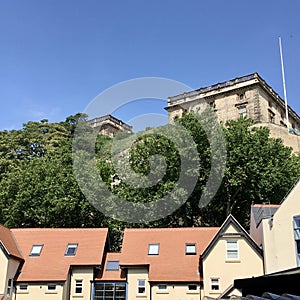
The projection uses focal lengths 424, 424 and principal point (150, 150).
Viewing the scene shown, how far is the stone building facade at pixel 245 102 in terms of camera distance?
165 feet

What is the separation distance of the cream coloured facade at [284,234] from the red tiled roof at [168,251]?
525cm

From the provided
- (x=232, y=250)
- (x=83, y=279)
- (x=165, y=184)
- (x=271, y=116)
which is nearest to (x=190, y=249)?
(x=232, y=250)

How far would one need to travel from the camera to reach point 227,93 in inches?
2160

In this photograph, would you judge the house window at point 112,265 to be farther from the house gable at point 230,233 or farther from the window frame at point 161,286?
the house gable at point 230,233

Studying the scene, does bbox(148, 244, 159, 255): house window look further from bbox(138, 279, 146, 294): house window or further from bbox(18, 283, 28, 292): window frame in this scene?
bbox(18, 283, 28, 292): window frame

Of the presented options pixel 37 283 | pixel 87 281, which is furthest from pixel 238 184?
pixel 37 283

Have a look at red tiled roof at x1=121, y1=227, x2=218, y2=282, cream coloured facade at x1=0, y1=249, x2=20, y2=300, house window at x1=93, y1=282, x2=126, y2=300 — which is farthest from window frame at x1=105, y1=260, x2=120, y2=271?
cream coloured facade at x1=0, y1=249, x2=20, y2=300

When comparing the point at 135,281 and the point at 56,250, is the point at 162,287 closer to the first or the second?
the point at 135,281

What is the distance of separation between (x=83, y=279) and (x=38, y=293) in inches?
119

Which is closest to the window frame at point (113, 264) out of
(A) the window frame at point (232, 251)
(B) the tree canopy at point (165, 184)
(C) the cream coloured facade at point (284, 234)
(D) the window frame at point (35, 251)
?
(D) the window frame at point (35, 251)

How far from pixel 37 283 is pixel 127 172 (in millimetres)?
13088

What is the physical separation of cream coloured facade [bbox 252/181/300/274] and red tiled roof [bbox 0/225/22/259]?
54.0ft

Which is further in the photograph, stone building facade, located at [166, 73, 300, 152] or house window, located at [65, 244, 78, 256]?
stone building facade, located at [166, 73, 300, 152]

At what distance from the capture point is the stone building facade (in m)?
50.2
